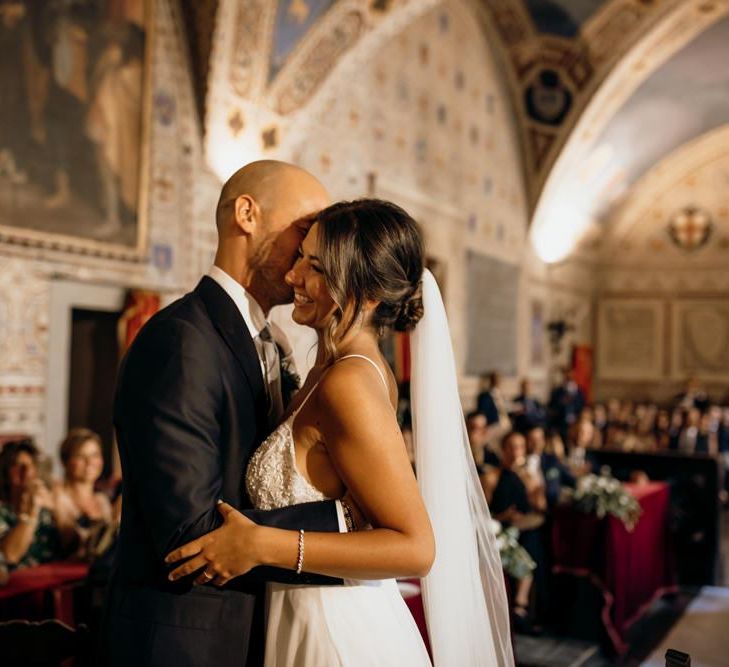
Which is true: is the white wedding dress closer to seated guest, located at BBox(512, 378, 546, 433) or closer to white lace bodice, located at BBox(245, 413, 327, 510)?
white lace bodice, located at BBox(245, 413, 327, 510)

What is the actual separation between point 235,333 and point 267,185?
0.43 metres

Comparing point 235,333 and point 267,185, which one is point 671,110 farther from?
point 235,333

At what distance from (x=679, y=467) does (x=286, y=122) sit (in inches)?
236

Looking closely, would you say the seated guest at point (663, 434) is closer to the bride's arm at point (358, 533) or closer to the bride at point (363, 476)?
the bride at point (363, 476)

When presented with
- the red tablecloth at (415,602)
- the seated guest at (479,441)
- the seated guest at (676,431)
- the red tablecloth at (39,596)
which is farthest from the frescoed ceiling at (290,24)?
the seated guest at (676,431)

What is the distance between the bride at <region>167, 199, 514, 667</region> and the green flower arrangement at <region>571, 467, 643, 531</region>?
4.92m

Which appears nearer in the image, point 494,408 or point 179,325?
point 179,325

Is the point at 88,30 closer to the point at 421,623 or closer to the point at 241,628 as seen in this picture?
the point at 421,623

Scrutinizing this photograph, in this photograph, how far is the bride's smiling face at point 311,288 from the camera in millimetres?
2371

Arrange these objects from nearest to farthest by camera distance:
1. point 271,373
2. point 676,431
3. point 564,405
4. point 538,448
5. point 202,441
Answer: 1. point 202,441
2. point 271,373
3. point 538,448
4. point 676,431
5. point 564,405

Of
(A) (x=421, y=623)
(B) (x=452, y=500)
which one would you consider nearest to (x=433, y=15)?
(A) (x=421, y=623)

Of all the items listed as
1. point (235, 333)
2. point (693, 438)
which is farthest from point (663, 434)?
point (235, 333)

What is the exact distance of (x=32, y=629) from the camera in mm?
2875

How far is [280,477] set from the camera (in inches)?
91.7
